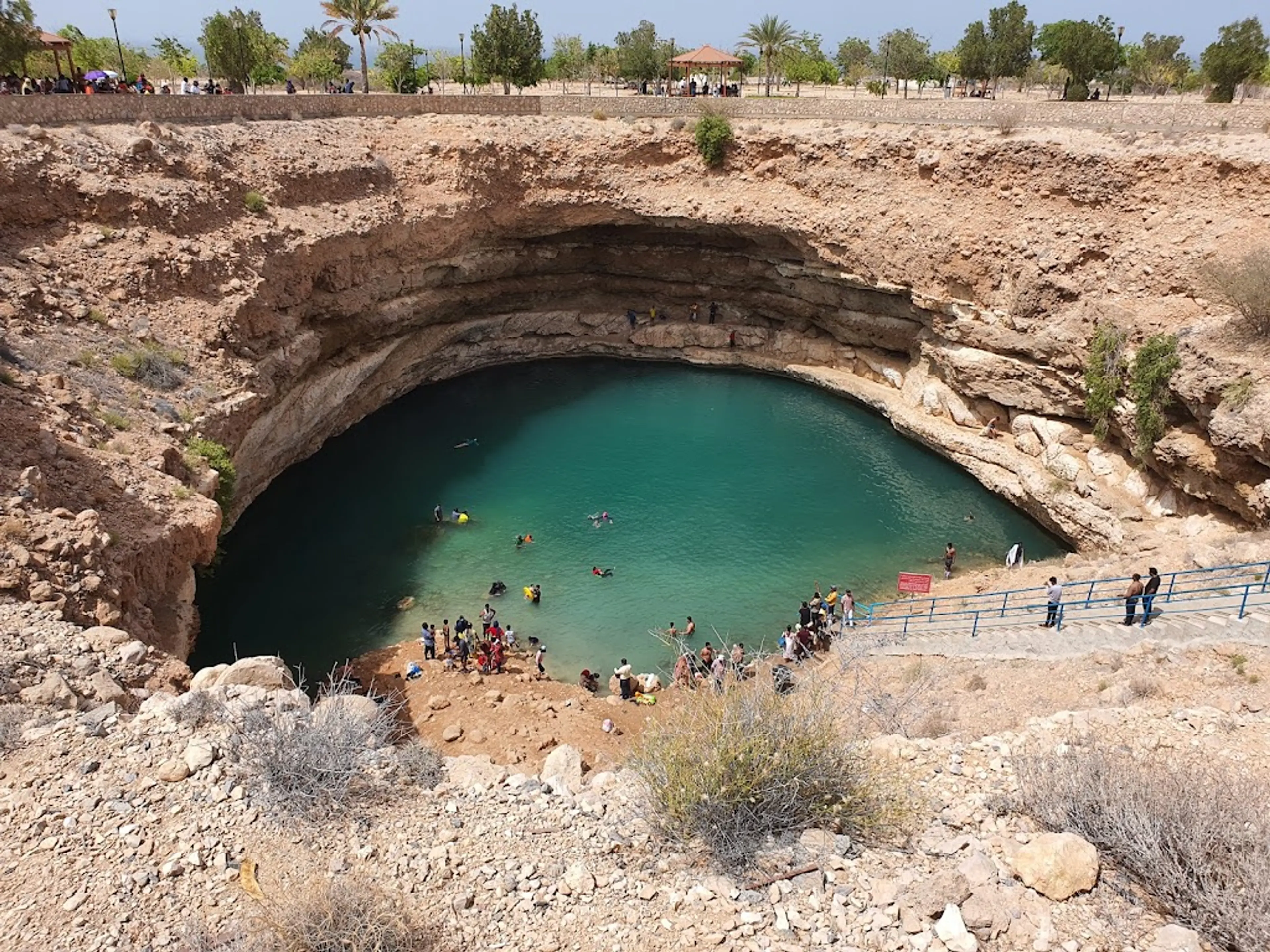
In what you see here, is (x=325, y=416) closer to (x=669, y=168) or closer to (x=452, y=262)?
(x=452, y=262)

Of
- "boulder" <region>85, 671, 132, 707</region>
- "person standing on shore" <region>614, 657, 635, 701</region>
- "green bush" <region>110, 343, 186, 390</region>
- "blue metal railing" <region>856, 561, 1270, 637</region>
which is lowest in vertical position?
"person standing on shore" <region>614, 657, 635, 701</region>

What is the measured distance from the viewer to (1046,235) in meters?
25.0

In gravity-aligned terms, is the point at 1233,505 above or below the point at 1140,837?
below

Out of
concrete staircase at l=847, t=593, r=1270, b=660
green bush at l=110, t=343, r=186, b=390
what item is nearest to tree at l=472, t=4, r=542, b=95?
green bush at l=110, t=343, r=186, b=390

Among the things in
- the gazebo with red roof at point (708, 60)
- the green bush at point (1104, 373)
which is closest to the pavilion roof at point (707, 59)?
the gazebo with red roof at point (708, 60)

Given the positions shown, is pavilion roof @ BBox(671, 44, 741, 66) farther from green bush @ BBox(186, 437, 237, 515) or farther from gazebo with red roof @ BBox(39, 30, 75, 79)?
green bush @ BBox(186, 437, 237, 515)

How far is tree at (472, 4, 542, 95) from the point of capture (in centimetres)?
3853

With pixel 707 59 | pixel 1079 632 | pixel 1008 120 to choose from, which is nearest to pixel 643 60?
pixel 707 59

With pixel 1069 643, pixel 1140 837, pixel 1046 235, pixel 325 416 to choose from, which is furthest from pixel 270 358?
pixel 1046 235

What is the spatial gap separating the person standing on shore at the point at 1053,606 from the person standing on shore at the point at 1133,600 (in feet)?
3.53

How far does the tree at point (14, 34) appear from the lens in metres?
25.0

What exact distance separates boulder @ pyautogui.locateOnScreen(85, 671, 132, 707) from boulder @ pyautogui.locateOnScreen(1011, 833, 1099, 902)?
9962 mm

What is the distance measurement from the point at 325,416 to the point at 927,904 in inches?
937

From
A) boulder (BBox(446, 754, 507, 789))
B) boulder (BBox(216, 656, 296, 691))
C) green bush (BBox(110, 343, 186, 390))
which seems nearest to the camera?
boulder (BBox(446, 754, 507, 789))
